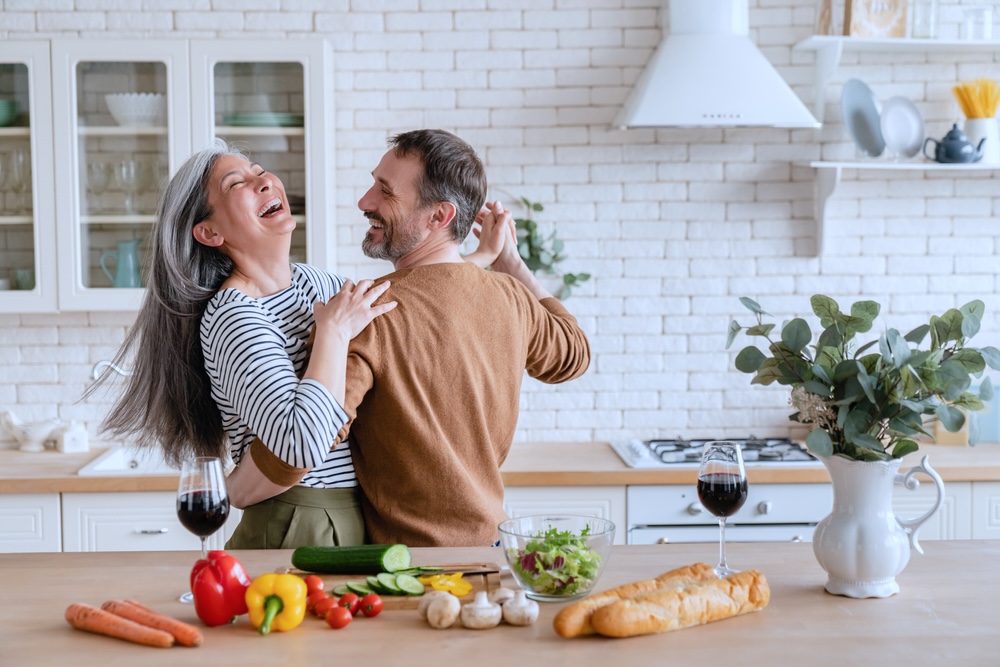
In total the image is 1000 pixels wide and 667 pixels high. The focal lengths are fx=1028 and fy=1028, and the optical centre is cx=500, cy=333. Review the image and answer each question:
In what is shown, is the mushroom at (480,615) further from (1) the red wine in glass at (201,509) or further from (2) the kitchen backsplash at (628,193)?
(2) the kitchen backsplash at (628,193)

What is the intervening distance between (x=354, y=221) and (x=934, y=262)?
2.18m

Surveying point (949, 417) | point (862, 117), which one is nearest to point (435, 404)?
point (949, 417)

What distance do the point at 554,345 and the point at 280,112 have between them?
1635 millimetres

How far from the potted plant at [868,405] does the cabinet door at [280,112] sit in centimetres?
208

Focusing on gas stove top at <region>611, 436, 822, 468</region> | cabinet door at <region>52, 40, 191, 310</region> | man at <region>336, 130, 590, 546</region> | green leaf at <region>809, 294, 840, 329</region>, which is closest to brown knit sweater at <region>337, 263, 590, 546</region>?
man at <region>336, 130, 590, 546</region>

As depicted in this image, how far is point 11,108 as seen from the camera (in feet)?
11.4

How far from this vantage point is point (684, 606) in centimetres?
153

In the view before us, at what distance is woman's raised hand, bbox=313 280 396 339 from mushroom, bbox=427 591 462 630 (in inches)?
22.3

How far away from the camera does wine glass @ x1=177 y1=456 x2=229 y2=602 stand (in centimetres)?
162

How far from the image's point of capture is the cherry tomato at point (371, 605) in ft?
5.18

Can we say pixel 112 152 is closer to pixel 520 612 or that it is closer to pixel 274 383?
pixel 274 383

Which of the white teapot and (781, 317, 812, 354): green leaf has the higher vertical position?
(781, 317, 812, 354): green leaf

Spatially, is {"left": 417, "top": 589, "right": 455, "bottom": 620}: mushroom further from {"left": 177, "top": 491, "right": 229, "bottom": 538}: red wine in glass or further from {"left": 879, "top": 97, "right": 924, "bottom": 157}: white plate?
{"left": 879, "top": 97, "right": 924, "bottom": 157}: white plate

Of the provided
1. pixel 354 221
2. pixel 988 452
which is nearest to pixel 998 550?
pixel 988 452
